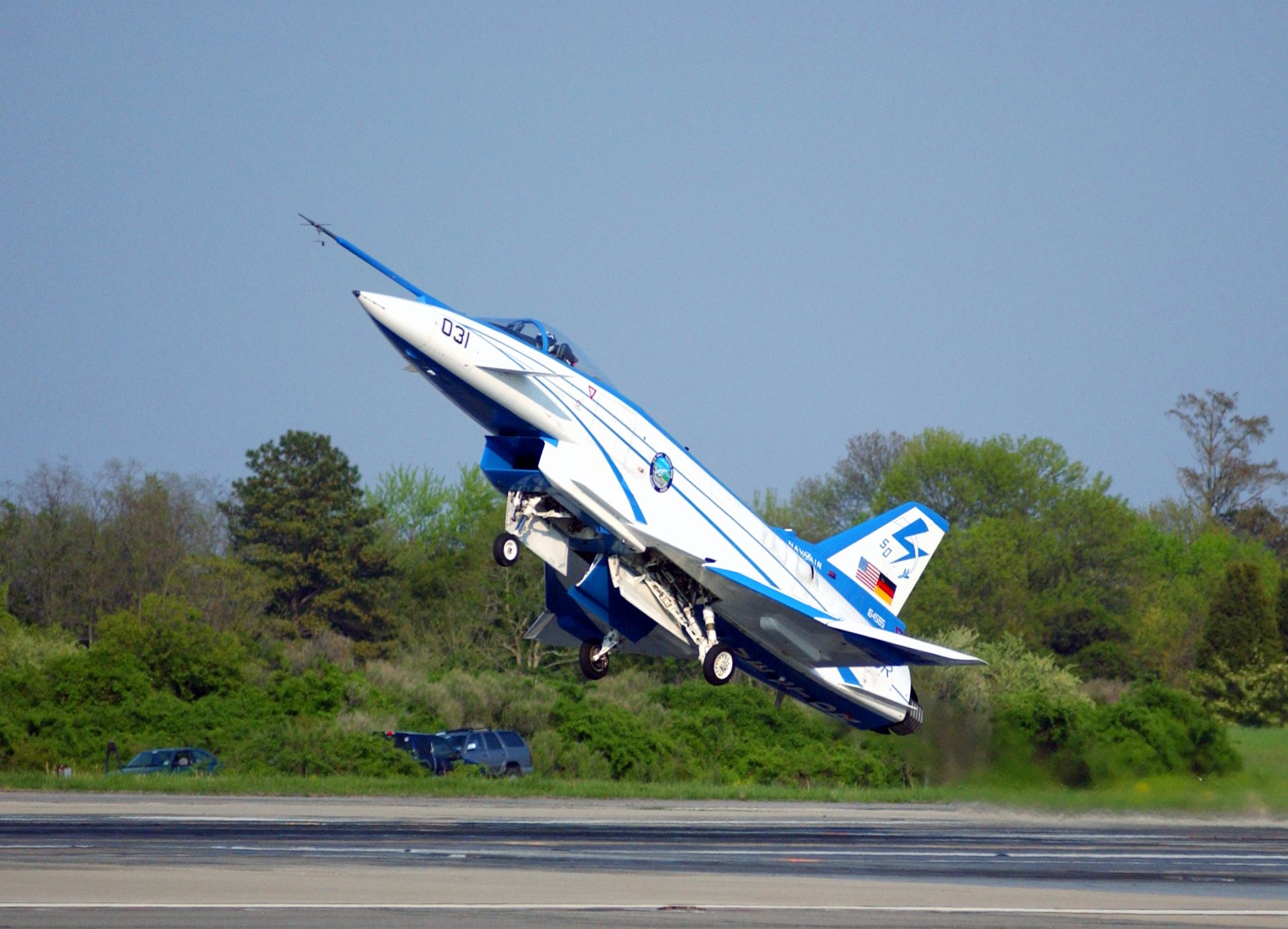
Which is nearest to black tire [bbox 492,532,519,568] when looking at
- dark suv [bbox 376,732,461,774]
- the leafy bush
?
dark suv [bbox 376,732,461,774]

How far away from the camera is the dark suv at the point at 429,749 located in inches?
1265

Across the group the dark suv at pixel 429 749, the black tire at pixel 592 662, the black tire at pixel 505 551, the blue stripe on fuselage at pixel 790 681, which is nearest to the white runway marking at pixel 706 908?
the black tire at pixel 505 551

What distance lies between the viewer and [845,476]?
85750 mm

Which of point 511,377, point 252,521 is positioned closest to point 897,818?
point 511,377

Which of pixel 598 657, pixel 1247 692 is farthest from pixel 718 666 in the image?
→ pixel 1247 692

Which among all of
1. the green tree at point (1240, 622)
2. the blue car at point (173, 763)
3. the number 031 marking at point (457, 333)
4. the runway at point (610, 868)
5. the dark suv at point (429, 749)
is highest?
the number 031 marking at point (457, 333)

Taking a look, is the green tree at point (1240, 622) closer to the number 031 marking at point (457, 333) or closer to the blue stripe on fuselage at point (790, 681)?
the blue stripe on fuselage at point (790, 681)

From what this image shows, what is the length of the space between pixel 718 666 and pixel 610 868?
7673mm

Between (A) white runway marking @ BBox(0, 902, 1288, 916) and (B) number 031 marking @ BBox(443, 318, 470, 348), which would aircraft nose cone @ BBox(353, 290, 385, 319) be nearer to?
(B) number 031 marking @ BBox(443, 318, 470, 348)

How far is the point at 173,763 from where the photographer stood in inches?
1240

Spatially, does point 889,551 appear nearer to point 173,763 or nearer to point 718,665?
point 718,665

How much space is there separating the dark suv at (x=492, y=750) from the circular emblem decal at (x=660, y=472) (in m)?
12.7

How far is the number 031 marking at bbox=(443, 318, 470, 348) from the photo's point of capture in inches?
786

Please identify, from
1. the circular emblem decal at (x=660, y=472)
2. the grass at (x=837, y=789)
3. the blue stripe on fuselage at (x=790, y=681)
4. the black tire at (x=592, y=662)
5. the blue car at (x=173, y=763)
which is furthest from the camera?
the blue car at (x=173, y=763)
